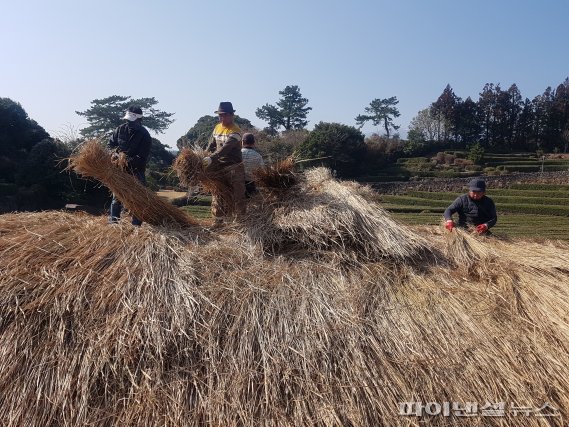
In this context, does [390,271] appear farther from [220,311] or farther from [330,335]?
[220,311]

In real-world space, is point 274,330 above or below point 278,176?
below

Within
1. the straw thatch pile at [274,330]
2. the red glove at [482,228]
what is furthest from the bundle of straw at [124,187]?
the red glove at [482,228]

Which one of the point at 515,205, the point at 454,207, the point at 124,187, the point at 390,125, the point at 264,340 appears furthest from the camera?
the point at 390,125

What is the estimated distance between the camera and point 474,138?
223 ft

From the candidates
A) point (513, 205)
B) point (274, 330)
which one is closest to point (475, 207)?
point (274, 330)

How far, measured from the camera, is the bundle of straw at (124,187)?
423 centimetres

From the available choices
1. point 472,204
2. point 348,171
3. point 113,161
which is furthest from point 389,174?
point 113,161

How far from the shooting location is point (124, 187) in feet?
14.6

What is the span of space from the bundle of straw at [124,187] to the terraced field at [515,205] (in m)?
21.1

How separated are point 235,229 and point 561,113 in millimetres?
72663

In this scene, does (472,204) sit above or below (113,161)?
below

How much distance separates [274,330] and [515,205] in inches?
1242

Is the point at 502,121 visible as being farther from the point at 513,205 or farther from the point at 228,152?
the point at 228,152

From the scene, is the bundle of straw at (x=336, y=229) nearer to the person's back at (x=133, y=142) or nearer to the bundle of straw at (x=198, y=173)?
the bundle of straw at (x=198, y=173)
